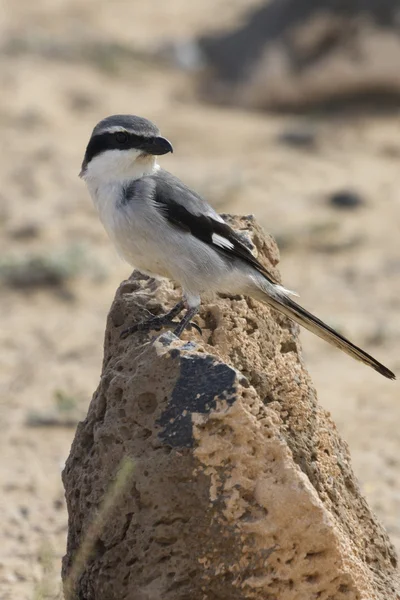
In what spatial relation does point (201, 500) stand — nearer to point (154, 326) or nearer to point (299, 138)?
point (154, 326)

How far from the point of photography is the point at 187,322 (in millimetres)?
4344

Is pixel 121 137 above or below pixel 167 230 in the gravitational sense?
above

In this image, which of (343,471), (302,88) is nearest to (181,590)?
(343,471)

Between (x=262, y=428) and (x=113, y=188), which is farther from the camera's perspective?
(x=113, y=188)

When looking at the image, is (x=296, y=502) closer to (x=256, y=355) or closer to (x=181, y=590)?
(x=181, y=590)

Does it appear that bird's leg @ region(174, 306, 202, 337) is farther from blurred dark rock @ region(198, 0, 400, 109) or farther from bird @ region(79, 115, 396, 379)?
blurred dark rock @ region(198, 0, 400, 109)

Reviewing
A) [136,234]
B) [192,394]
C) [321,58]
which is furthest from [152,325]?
[321,58]

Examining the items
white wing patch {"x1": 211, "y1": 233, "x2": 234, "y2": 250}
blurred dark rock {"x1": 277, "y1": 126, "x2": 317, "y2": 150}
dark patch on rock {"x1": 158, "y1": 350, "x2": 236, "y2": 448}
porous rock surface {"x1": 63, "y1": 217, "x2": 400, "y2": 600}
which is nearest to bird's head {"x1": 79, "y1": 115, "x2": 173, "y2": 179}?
white wing patch {"x1": 211, "y1": 233, "x2": 234, "y2": 250}

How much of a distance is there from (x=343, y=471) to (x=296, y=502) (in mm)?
809

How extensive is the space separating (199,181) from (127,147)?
7.87 meters

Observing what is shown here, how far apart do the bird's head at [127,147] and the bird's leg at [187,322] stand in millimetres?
813

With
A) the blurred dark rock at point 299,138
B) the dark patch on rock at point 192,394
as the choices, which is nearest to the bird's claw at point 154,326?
the dark patch on rock at point 192,394

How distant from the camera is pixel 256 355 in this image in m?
4.27

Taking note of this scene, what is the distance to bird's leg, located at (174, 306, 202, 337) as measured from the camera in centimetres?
424
